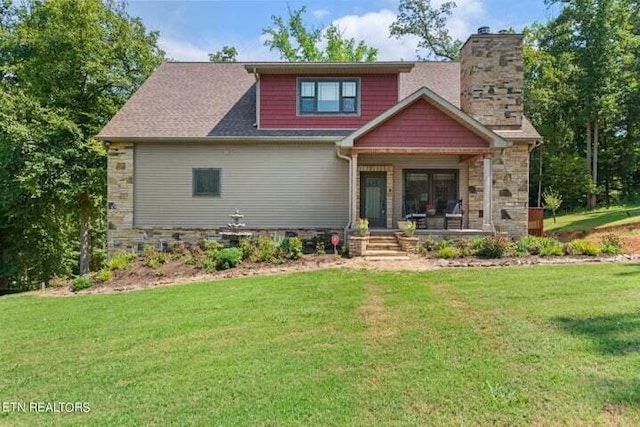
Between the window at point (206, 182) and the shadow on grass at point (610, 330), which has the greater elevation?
the window at point (206, 182)

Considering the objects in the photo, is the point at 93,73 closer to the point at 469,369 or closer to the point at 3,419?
the point at 3,419

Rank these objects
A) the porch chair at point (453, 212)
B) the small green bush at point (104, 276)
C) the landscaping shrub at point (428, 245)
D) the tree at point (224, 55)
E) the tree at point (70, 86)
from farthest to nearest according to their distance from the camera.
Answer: the tree at point (224, 55) < the tree at point (70, 86) < the porch chair at point (453, 212) < the landscaping shrub at point (428, 245) < the small green bush at point (104, 276)

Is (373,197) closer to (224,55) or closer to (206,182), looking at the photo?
(206,182)

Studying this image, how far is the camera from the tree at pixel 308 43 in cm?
2397

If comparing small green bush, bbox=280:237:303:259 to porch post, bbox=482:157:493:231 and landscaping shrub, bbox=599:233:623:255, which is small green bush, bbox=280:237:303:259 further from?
landscaping shrub, bbox=599:233:623:255

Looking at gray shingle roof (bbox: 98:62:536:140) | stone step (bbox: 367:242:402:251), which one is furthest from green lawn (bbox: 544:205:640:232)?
stone step (bbox: 367:242:402:251)

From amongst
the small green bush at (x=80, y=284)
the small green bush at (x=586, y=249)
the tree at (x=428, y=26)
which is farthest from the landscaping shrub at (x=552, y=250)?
the tree at (x=428, y=26)

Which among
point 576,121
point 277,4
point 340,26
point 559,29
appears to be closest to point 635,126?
→ point 576,121

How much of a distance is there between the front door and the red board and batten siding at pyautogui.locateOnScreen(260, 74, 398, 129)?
166cm

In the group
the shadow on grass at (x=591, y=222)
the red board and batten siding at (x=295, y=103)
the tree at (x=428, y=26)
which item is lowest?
the shadow on grass at (x=591, y=222)

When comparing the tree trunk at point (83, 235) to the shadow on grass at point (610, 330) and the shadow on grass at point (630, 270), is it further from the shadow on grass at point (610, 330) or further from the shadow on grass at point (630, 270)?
the shadow on grass at point (630, 270)

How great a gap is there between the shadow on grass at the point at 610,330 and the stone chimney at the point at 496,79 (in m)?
9.07

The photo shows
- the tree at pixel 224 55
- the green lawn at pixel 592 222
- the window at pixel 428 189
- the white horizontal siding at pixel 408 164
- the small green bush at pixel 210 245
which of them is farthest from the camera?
the tree at pixel 224 55

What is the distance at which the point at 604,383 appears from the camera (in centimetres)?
361
